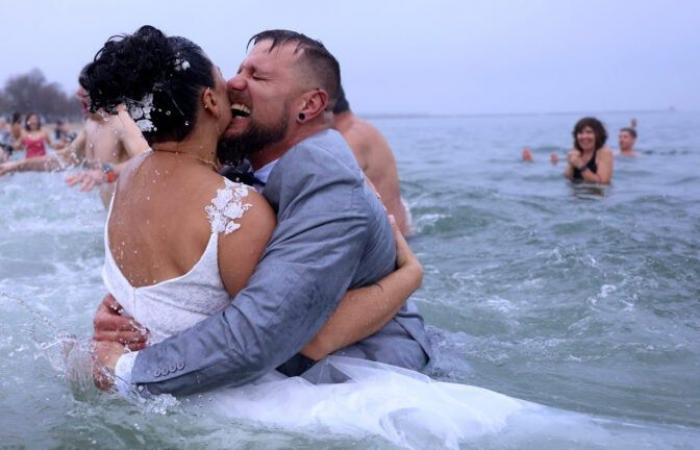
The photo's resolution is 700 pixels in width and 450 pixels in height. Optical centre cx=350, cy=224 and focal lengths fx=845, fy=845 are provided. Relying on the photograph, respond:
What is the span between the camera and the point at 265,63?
292 cm

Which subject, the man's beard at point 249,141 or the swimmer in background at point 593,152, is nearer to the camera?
the man's beard at point 249,141

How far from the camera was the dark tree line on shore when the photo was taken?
8138cm

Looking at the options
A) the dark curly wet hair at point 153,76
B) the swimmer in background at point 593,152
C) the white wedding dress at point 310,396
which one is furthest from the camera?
the swimmer in background at point 593,152

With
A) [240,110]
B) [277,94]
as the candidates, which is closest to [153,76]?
[240,110]

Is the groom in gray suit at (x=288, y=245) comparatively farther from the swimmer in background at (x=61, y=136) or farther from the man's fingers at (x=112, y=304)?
the swimmer in background at (x=61, y=136)

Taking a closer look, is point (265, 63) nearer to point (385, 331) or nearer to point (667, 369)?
point (385, 331)

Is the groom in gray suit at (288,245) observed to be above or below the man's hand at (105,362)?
above

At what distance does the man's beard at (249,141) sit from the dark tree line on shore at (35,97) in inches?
3192

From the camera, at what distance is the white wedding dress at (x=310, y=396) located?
2.63m

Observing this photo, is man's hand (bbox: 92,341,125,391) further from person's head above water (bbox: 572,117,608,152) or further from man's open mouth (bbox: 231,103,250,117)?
person's head above water (bbox: 572,117,608,152)

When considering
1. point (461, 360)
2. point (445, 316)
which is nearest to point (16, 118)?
point (445, 316)

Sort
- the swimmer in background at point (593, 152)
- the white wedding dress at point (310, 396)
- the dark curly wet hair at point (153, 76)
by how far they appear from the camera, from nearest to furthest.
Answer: the dark curly wet hair at point (153, 76) → the white wedding dress at point (310, 396) → the swimmer in background at point (593, 152)

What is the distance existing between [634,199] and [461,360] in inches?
311

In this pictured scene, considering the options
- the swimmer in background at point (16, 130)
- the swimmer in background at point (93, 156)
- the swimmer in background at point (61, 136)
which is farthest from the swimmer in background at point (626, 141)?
the swimmer in background at point (16, 130)
